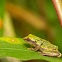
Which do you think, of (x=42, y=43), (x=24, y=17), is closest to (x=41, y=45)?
(x=42, y=43)

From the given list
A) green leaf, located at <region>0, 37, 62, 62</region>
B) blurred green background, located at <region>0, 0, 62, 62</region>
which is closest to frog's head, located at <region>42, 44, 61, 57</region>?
green leaf, located at <region>0, 37, 62, 62</region>

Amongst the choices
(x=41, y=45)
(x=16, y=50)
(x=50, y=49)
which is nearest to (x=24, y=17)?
(x=41, y=45)

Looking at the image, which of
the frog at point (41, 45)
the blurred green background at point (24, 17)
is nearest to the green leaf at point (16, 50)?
the frog at point (41, 45)

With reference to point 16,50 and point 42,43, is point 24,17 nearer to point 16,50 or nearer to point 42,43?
point 42,43

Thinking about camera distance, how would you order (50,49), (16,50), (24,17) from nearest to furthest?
(16,50) → (50,49) → (24,17)

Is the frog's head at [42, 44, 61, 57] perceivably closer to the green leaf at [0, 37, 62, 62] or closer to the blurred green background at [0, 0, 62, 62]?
the green leaf at [0, 37, 62, 62]

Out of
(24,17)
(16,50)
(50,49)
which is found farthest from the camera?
(24,17)

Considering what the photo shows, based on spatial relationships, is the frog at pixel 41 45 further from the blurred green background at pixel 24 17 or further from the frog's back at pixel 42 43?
the blurred green background at pixel 24 17

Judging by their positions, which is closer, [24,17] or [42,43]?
[42,43]

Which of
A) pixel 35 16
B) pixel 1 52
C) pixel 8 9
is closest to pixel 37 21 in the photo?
pixel 35 16

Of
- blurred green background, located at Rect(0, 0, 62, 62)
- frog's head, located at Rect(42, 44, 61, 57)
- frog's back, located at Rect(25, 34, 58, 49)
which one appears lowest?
frog's head, located at Rect(42, 44, 61, 57)

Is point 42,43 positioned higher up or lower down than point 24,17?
lower down

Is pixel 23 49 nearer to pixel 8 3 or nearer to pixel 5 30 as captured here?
pixel 5 30
